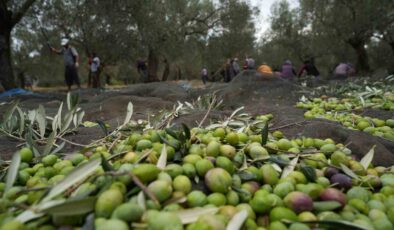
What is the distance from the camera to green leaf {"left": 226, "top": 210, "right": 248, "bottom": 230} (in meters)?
1.22

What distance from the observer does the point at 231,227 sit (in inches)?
47.9

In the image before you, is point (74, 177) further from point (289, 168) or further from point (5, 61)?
point (5, 61)

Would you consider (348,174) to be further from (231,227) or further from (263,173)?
(231,227)

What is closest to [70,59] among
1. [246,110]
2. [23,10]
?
[23,10]

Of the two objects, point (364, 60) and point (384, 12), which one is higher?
point (384, 12)

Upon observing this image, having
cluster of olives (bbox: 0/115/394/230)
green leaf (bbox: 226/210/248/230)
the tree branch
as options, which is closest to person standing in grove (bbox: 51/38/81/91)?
the tree branch

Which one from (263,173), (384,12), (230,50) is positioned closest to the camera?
(263,173)

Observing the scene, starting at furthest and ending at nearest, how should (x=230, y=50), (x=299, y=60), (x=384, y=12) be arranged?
(x=299, y=60), (x=230, y=50), (x=384, y=12)

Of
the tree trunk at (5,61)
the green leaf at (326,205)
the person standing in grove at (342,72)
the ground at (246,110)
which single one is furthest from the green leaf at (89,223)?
the person standing in grove at (342,72)

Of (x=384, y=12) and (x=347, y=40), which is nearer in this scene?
(x=384, y=12)

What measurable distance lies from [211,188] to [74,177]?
58 cm

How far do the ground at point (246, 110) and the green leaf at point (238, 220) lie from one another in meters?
1.36

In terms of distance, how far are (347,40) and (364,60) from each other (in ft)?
7.34

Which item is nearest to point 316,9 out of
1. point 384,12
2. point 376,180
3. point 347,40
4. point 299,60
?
point 347,40
